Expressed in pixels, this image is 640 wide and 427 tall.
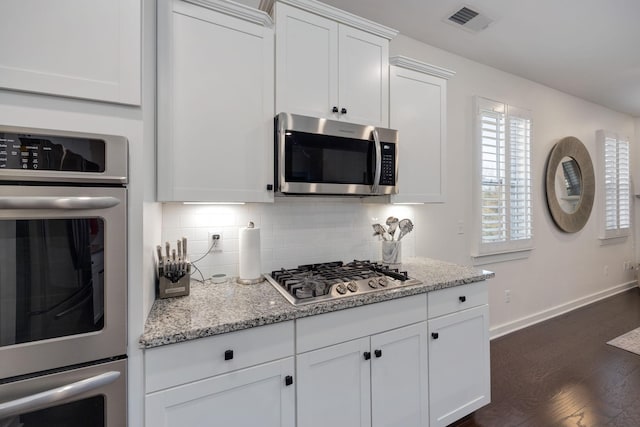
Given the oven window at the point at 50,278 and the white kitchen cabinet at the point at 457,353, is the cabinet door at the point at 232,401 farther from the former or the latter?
the white kitchen cabinet at the point at 457,353

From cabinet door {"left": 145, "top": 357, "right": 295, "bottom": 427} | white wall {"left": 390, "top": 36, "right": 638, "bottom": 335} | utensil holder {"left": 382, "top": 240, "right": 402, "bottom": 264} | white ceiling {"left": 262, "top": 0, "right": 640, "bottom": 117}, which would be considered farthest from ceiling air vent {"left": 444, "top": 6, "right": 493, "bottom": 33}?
cabinet door {"left": 145, "top": 357, "right": 295, "bottom": 427}

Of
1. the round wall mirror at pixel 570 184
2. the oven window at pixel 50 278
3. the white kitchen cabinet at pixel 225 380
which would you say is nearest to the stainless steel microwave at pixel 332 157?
the white kitchen cabinet at pixel 225 380

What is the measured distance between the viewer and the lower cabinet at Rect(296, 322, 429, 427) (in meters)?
1.35

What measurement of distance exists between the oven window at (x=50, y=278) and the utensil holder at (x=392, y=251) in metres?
A: 1.71

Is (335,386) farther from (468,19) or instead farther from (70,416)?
(468,19)

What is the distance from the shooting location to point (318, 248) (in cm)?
213

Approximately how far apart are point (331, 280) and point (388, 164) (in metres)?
0.84

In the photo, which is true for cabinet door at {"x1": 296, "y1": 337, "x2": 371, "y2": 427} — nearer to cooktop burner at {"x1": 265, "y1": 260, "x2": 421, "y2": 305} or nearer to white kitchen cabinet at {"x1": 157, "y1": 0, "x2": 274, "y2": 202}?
cooktop burner at {"x1": 265, "y1": 260, "x2": 421, "y2": 305}

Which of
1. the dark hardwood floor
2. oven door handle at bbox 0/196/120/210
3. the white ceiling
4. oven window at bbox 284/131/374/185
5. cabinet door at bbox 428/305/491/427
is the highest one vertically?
the white ceiling

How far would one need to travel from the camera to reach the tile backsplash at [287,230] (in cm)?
174

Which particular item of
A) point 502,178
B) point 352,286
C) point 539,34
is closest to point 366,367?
point 352,286

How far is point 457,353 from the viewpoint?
1.80 m

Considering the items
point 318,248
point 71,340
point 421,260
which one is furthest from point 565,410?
point 71,340

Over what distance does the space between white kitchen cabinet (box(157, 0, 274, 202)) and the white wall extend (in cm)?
144
